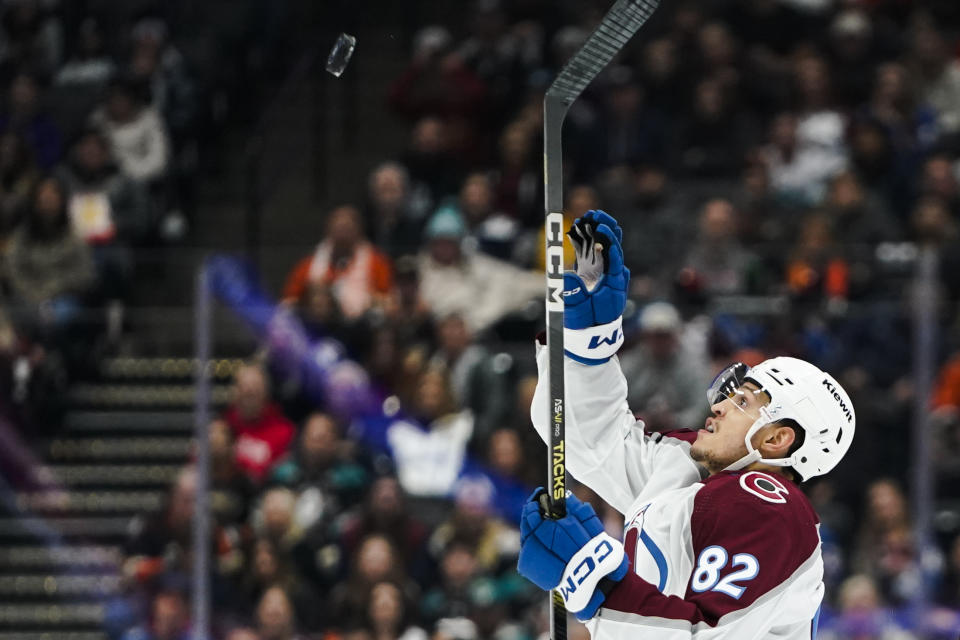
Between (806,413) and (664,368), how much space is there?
13.0 feet

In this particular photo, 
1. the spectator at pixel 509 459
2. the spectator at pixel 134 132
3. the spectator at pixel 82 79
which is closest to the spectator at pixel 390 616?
the spectator at pixel 509 459

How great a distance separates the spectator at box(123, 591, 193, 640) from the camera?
732cm

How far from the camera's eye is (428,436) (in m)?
7.41

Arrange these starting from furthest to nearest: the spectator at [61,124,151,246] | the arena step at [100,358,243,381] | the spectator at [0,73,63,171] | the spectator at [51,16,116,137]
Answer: the spectator at [51,16,116,137], the spectator at [0,73,63,171], the spectator at [61,124,151,246], the arena step at [100,358,243,381]

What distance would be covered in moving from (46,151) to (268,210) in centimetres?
154

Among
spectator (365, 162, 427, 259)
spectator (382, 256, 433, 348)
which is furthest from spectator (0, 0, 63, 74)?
spectator (382, 256, 433, 348)

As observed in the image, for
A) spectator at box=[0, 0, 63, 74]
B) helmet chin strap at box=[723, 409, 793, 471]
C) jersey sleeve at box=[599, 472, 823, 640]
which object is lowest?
jersey sleeve at box=[599, 472, 823, 640]

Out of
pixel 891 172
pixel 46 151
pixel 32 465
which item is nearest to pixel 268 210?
pixel 46 151

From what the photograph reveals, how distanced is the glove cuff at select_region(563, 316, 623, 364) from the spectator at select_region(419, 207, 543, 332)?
13.8 feet

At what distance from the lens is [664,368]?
7340 millimetres

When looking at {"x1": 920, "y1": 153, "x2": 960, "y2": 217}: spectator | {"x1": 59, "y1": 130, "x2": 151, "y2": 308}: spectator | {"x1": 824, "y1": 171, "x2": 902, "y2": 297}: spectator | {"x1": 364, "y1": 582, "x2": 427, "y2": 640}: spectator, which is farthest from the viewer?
{"x1": 59, "y1": 130, "x2": 151, "y2": 308}: spectator

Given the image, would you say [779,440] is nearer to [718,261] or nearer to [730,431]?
[730,431]

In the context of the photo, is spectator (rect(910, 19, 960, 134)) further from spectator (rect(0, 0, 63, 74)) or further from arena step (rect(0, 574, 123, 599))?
spectator (rect(0, 0, 63, 74))

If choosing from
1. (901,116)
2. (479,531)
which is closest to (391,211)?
(479,531)
